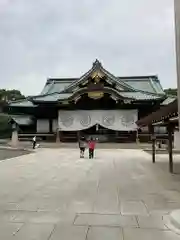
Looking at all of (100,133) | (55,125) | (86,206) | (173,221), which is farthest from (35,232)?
(55,125)

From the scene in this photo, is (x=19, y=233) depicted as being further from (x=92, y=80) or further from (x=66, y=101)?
(x=92, y=80)

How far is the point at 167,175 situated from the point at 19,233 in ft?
25.2

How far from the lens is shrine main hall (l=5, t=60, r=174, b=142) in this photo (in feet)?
115

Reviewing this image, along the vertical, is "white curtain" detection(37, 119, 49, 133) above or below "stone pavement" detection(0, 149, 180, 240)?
above

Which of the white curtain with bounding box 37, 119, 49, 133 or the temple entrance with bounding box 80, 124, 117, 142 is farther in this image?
the white curtain with bounding box 37, 119, 49, 133

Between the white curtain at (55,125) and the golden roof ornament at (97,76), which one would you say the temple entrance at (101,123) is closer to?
the white curtain at (55,125)

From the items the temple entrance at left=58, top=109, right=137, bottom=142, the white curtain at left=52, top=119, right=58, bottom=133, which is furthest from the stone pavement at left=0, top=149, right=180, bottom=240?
the white curtain at left=52, top=119, right=58, bottom=133

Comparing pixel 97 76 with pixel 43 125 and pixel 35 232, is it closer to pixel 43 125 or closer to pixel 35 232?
pixel 43 125

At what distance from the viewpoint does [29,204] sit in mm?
6711

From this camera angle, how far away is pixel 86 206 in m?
6.54

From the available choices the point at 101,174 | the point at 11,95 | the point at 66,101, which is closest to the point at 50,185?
the point at 101,174

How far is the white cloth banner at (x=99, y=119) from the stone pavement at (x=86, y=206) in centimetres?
2482

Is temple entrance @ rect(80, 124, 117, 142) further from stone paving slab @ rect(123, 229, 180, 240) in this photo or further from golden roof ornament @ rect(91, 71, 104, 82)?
stone paving slab @ rect(123, 229, 180, 240)

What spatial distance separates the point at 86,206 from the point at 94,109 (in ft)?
98.2
